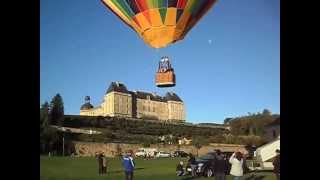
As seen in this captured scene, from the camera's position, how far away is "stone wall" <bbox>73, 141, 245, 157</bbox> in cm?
403

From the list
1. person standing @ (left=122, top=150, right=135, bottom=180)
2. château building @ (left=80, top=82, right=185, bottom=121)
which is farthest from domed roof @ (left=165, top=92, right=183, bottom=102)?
person standing @ (left=122, top=150, right=135, bottom=180)

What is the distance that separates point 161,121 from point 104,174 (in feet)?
2.01

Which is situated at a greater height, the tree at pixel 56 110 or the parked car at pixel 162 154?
the tree at pixel 56 110

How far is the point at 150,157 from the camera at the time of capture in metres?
4.09

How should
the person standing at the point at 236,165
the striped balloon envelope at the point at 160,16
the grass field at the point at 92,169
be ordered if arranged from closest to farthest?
the grass field at the point at 92,169 → the person standing at the point at 236,165 → the striped balloon envelope at the point at 160,16

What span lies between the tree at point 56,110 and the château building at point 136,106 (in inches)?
6.0

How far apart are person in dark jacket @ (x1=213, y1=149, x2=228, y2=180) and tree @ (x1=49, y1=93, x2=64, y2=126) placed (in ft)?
3.91

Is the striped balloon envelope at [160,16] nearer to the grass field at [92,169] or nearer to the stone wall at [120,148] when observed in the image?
the stone wall at [120,148]

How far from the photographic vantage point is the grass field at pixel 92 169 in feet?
13.0

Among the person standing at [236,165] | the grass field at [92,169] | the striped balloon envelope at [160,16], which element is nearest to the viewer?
the grass field at [92,169]

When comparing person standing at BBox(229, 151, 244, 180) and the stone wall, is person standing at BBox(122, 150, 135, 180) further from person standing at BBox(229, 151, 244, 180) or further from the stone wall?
person standing at BBox(229, 151, 244, 180)

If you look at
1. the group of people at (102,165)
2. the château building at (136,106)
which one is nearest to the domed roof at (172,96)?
the château building at (136,106)
